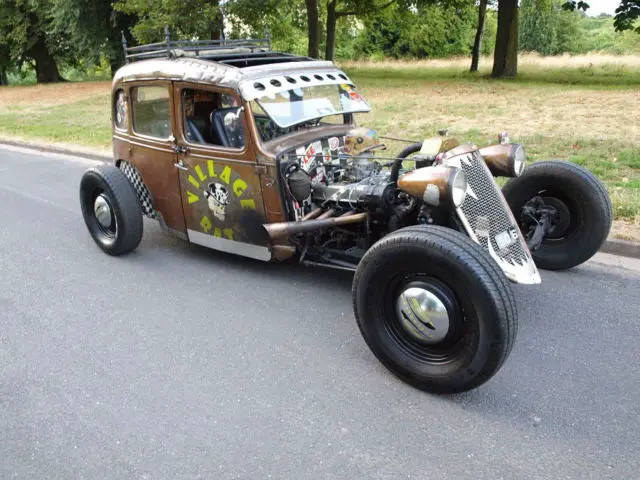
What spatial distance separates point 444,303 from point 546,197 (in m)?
2.03

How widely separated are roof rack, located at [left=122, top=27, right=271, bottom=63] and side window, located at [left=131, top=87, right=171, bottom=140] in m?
0.36

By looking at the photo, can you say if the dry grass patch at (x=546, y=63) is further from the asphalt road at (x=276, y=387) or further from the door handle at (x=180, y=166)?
the door handle at (x=180, y=166)

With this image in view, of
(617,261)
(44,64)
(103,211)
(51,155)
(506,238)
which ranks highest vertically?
(44,64)

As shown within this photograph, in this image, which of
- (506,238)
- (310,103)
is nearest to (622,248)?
(506,238)

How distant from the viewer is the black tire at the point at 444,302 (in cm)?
287

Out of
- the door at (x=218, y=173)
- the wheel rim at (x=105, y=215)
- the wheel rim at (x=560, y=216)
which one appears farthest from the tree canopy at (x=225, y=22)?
the wheel rim at (x=560, y=216)

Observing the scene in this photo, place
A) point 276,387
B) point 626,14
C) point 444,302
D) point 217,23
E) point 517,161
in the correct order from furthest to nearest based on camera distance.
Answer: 1. point 217,23
2. point 626,14
3. point 517,161
4. point 276,387
5. point 444,302

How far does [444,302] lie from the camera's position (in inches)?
119

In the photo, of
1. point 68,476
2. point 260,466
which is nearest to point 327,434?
point 260,466

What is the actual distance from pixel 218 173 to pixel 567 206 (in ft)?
9.37

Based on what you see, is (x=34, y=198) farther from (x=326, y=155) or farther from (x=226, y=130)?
(x=326, y=155)

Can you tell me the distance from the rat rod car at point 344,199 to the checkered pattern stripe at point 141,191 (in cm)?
2

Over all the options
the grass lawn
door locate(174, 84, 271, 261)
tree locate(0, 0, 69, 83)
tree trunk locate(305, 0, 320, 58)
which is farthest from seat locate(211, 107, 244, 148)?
tree locate(0, 0, 69, 83)

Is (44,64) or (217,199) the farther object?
(44,64)
